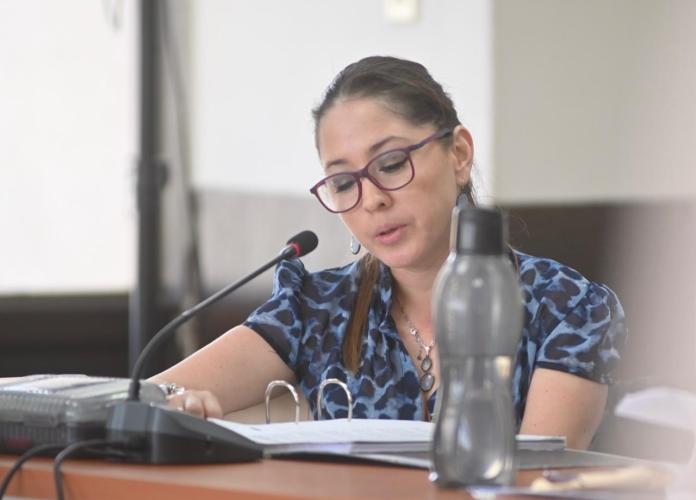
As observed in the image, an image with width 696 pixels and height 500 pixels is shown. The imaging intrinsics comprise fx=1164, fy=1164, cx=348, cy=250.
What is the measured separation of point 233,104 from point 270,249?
467 millimetres

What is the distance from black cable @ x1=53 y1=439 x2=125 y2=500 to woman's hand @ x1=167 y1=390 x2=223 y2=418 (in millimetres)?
153

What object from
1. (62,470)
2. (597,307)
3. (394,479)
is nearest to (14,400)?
(62,470)

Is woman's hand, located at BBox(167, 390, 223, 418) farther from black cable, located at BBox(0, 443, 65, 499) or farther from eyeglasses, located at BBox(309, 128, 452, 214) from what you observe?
eyeglasses, located at BBox(309, 128, 452, 214)

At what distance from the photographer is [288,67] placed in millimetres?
3559

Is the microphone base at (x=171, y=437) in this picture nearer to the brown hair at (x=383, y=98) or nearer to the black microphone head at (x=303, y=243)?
the black microphone head at (x=303, y=243)

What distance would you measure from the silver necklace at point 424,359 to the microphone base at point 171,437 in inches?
26.7

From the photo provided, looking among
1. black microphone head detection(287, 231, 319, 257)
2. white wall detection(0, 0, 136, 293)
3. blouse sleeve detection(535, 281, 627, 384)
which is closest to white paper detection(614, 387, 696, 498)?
blouse sleeve detection(535, 281, 627, 384)

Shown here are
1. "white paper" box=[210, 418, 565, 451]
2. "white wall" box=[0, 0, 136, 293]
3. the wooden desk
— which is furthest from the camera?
"white wall" box=[0, 0, 136, 293]

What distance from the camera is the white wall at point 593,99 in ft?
11.1

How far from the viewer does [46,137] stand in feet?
12.1

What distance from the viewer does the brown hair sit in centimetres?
181

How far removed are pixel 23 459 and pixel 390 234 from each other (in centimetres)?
75

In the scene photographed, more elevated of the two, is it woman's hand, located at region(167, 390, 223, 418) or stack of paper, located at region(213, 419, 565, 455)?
woman's hand, located at region(167, 390, 223, 418)

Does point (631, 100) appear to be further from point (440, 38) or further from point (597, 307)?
point (597, 307)
